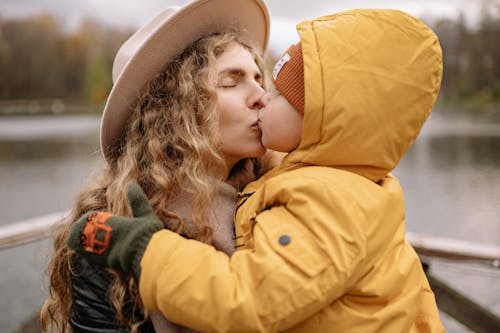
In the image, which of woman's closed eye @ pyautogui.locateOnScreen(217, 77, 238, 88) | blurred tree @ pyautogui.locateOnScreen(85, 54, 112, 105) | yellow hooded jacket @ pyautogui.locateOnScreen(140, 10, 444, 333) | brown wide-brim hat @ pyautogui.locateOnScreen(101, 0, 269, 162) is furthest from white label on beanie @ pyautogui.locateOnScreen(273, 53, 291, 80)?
blurred tree @ pyautogui.locateOnScreen(85, 54, 112, 105)

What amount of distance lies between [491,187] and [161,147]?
29.7 ft

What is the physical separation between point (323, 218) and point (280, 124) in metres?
0.45

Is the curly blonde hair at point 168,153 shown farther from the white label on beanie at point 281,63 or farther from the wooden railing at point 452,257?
the wooden railing at point 452,257

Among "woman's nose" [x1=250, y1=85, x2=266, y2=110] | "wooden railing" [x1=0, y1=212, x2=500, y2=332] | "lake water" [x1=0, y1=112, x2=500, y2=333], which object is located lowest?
"lake water" [x1=0, y1=112, x2=500, y2=333]

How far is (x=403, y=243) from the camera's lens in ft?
5.65

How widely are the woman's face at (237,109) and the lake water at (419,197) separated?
744 mm

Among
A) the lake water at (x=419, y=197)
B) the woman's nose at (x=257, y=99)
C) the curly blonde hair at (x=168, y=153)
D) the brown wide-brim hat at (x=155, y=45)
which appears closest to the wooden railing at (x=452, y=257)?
the lake water at (x=419, y=197)

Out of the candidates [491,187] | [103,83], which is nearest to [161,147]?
[491,187]

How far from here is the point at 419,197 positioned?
8.90 metres

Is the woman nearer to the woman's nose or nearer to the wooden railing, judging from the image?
the woman's nose

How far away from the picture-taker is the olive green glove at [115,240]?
1.39m

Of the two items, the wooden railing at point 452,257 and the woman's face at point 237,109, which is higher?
the woman's face at point 237,109

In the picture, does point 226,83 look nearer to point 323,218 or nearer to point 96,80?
point 323,218

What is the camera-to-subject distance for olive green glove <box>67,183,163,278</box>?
4.57ft
